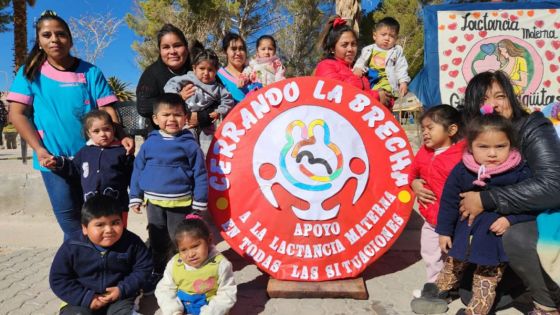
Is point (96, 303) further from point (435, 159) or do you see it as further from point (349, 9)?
point (349, 9)

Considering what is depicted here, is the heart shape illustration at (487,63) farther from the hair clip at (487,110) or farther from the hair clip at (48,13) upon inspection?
the hair clip at (48,13)

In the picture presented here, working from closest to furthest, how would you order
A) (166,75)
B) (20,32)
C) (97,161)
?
(97,161) → (166,75) → (20,32)

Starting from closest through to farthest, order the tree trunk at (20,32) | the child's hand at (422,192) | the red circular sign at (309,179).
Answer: the child's hand at (422,192), the red circular sign at (309,179), the tree trunk at (20,32)

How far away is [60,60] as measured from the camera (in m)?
2.67

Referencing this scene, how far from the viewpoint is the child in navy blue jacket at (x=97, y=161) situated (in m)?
2.59

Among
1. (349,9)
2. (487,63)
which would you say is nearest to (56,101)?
(487,63)

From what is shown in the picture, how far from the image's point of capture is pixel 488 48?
4.73 meters

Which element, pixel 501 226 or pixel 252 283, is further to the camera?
A: pixel 252 283

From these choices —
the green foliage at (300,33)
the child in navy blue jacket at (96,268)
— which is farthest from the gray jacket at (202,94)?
the green foliage at (300,33)

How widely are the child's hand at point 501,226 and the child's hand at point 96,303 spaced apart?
2174 mm

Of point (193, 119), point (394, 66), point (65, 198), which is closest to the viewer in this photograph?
point (65, 198)

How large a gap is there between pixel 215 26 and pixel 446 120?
20194 mm

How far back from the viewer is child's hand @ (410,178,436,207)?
105 inches

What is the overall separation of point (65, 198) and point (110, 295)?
82 cm
